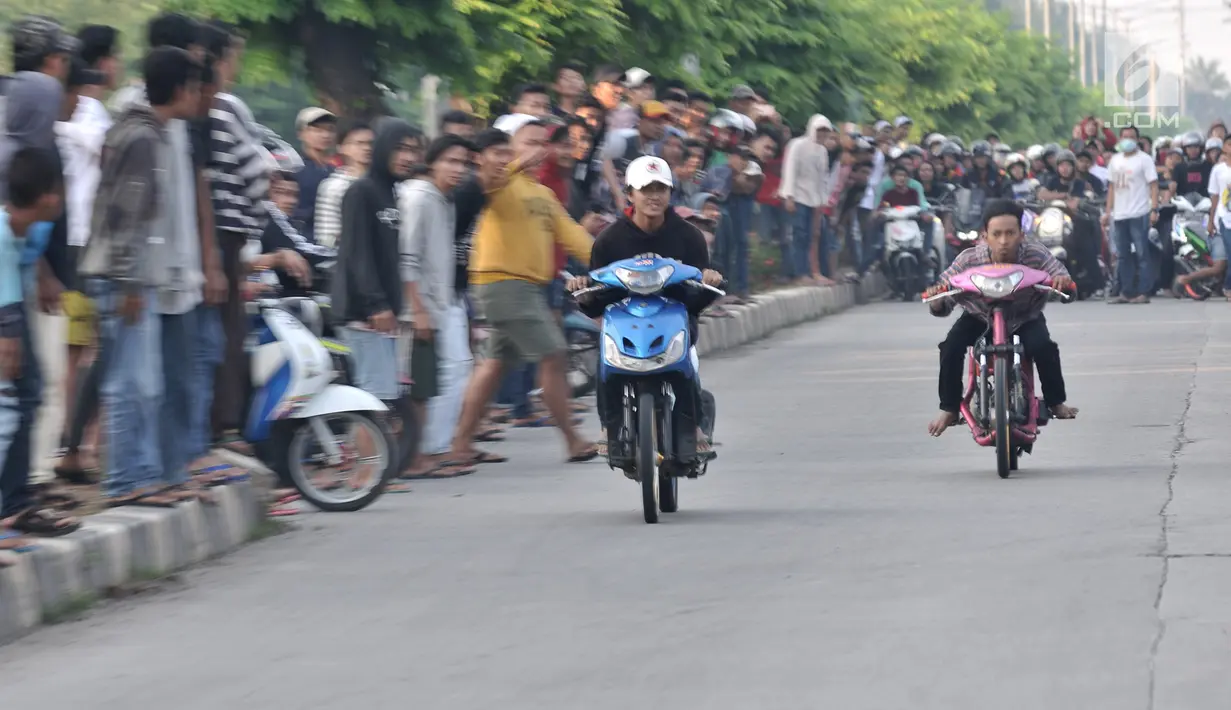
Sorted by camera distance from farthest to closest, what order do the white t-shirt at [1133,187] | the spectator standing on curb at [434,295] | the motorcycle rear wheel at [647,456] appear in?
the white t-shirt at [1133,187]
the spectator standing on curb at [434,295]
the motorcycle rear wheel at [647,456]

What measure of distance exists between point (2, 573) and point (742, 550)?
9.11ft

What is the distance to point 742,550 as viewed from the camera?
9039 millimetres

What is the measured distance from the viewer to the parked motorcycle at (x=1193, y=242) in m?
26.5

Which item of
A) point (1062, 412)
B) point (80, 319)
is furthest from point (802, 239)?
point (80, 319)

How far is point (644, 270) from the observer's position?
33.0ft

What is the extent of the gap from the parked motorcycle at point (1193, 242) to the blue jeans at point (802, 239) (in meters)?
4.09

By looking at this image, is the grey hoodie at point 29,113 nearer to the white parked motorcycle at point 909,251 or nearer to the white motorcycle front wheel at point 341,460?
the white motorcycle front wheel at point 341,460

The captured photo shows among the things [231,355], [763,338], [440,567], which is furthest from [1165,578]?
[763,338]

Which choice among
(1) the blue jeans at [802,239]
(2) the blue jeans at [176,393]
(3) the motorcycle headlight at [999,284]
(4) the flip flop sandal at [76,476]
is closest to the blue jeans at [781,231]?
(1) the blue jeans at [802,239]

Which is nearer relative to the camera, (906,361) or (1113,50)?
(906,361)

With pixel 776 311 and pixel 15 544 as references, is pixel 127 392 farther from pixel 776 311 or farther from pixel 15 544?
pixel 776 311

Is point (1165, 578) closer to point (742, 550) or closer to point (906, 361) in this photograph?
point (742, 550)

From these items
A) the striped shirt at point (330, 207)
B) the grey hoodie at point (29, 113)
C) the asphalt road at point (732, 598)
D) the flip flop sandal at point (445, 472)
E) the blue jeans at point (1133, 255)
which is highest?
the grey hoodie at point (29, 113)

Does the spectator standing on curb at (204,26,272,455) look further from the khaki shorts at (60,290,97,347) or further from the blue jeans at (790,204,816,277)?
the blue jeans at (790,204,816,277)
